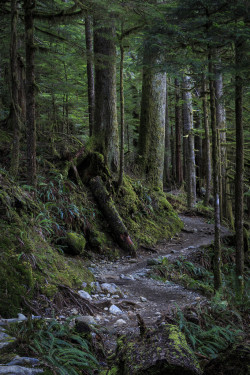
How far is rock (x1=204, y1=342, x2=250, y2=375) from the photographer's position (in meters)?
2.05

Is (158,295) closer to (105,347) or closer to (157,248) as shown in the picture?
(105,347)

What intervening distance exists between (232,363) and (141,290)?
11.9ft

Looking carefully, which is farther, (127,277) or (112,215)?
(112,215)

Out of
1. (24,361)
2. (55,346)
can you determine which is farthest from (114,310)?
(24,361)

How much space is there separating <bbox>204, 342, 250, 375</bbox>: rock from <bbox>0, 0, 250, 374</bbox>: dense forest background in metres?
2.09

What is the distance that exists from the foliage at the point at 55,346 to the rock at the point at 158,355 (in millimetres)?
327

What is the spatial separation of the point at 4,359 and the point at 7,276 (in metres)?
1.51

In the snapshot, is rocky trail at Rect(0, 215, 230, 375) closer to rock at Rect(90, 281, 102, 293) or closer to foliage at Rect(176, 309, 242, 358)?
rock at Rect(90, 281, 102, 293)

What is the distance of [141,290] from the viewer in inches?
222

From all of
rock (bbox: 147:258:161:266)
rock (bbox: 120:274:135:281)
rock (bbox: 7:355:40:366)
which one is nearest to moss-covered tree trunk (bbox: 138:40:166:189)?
rock (bbox: 147:258:161:266)

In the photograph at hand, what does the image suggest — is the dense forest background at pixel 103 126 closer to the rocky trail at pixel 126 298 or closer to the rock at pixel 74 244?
the rock at pixel 74 244

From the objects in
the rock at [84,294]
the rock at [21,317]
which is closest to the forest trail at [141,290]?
the rock at [84,294]

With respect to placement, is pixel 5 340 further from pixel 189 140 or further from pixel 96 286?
pixel 189 140

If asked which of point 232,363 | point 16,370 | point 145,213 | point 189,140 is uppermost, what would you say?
point 189,140
